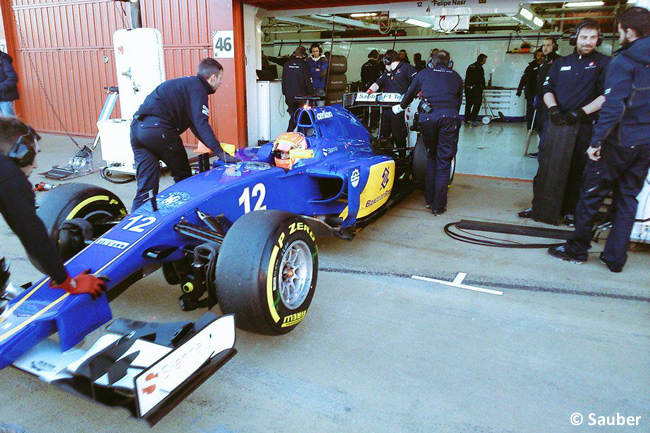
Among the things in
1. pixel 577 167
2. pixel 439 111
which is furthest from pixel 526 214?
pixel 439 111

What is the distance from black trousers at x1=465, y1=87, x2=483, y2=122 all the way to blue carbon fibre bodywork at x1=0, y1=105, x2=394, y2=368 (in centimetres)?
1111

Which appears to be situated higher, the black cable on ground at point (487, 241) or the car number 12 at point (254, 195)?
the car number 12 at point (254, 195)

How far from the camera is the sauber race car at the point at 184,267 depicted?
224 cm

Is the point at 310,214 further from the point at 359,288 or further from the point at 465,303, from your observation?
the point at 465,303

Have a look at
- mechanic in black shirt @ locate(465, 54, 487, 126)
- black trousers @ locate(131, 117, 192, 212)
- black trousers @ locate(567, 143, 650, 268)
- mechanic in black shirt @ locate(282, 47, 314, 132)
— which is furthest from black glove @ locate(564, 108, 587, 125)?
mechanic in black shirt @ locate(465, 54, 487, 126)

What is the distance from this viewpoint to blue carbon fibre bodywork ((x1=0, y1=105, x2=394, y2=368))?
245 cm

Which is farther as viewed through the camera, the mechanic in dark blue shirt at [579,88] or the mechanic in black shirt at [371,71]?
the mechanic in black shirt at [371,71]

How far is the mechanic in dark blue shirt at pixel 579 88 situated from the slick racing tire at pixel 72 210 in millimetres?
4796

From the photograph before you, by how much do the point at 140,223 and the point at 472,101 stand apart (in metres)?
14.5

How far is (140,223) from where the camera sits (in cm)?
328

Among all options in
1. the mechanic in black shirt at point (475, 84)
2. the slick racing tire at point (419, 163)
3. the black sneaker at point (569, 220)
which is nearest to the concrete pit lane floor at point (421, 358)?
the black sneaker at point (569, 220)

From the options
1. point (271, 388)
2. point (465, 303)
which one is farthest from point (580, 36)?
point (271, 388)

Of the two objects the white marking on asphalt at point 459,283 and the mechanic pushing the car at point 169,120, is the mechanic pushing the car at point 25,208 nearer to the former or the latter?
the mechanic pushing the car at point 169,120

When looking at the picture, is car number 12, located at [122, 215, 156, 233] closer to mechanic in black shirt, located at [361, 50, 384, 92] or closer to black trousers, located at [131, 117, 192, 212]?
black trousers, located at [131, 117, 192, 212]
